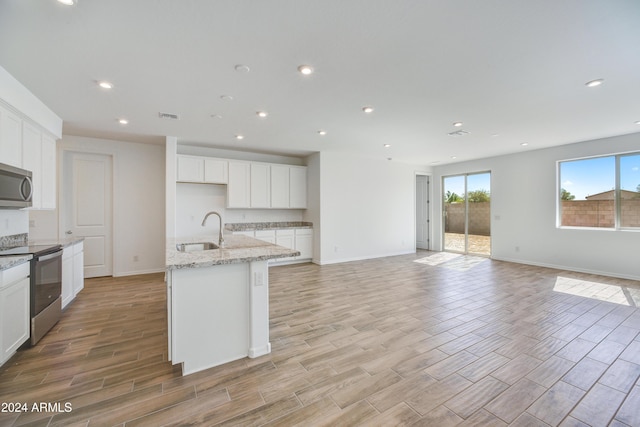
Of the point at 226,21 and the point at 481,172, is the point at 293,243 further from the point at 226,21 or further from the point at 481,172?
the point at 481,172

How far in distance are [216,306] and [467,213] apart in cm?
739

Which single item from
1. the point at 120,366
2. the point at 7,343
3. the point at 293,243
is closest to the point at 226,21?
the point at 120,366

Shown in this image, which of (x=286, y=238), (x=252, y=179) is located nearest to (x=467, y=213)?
(x=286, y=238)

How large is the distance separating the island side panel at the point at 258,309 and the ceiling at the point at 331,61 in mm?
1891

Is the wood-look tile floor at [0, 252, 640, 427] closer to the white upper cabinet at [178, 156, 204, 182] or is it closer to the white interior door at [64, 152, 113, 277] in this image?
the white interior door at [64, 152, 113, 277]

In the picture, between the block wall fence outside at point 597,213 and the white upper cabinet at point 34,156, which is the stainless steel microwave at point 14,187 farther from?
the block wall fence outside at point 597,213

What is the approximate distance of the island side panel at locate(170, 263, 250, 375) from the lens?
6.95 feet

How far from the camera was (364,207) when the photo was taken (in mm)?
6980

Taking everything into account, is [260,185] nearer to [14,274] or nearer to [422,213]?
[14,274]

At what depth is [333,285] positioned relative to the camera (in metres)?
4.59

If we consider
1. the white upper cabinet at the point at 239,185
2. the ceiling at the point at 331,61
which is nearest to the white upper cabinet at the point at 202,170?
the white upper cabinet at the point at 239,185

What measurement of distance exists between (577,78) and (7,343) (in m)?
5.80

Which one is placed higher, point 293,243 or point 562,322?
point 293,243

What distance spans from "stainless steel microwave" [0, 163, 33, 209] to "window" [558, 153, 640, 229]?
8.86 metres
